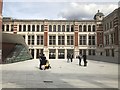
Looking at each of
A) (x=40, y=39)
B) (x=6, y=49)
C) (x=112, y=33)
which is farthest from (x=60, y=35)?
(x=6, y=49)

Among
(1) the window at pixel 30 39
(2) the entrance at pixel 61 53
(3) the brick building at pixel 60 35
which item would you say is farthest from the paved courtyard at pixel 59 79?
(1) the window at pixel 30 39

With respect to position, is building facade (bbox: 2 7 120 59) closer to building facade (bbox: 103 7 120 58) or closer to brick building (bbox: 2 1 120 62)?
brick building (bbox: 2 1 120 62)

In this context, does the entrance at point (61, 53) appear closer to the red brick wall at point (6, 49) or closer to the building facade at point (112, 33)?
the building facade at point (112, 33)

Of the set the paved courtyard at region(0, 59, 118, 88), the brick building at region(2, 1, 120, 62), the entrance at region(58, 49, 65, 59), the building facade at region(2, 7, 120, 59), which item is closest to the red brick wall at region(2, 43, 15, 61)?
the paved courtyard at region(0, 59, 118, 88)

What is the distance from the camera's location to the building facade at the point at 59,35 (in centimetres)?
5309

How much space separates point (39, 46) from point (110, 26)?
705 inches

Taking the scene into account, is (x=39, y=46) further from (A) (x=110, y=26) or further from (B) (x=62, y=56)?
(A) (x=110, y=26)

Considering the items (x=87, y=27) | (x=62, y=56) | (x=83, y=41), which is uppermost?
(x=87, y=27)

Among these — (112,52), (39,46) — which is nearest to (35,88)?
(112,52)

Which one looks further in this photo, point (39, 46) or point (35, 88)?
point (39, 46)

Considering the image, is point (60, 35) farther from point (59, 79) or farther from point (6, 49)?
point (59, 79)

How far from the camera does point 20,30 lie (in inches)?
2101

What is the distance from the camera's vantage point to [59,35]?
175 ft

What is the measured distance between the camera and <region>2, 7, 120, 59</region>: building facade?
53094 millimetres
